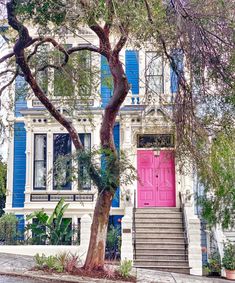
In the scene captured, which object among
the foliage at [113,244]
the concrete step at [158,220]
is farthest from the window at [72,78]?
the concrete step at [158,220]

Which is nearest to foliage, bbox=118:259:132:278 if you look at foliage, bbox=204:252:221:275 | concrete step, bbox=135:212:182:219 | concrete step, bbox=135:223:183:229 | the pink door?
foliage, bbox=204:252:221:275

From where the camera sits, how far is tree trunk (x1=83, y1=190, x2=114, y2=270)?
10242mm

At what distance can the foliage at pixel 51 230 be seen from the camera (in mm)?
14430

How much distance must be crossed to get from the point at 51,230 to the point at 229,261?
5879 mm

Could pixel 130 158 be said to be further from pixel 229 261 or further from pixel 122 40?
pixel 122 40

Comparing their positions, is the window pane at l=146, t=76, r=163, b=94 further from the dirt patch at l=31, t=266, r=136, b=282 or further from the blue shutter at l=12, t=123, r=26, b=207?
the blue shutter at l=12, t=123, r=26, b=207

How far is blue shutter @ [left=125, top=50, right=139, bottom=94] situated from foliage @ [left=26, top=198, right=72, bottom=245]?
5.95 metres

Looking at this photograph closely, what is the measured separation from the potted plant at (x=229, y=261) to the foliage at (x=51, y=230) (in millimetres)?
5166

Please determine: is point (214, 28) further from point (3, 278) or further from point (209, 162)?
point (3, 278)

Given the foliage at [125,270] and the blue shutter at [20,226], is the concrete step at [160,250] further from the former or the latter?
the blue shutter at [20,226]

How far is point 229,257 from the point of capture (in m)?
13.1

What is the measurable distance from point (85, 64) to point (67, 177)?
4479 mm

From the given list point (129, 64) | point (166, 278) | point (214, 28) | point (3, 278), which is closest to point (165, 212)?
point (166, 278)

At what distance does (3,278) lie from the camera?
31.3 feet
